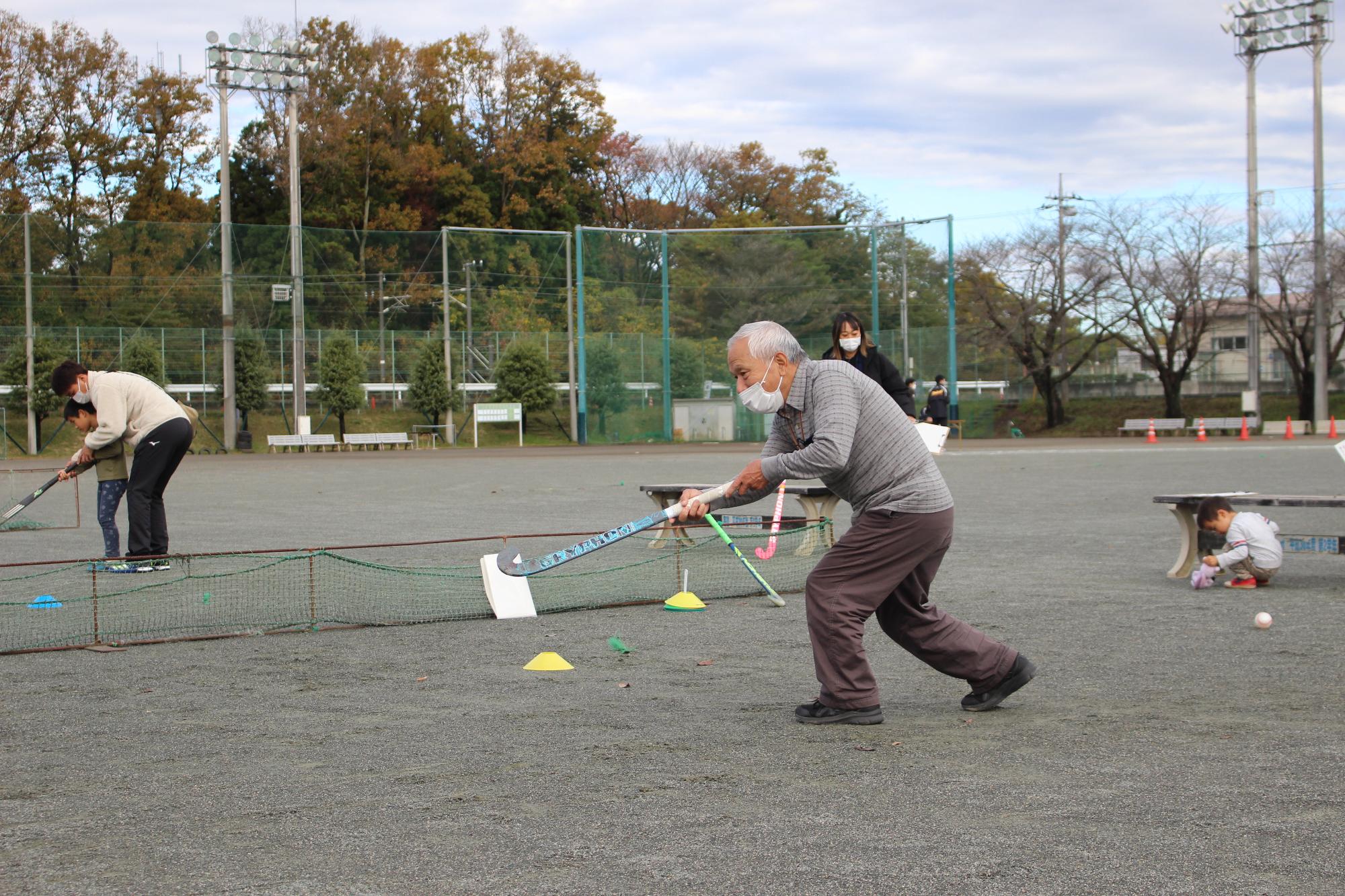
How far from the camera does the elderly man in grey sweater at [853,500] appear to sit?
5.17 m

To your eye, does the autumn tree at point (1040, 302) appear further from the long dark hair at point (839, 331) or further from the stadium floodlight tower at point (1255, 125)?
the long dark hair at point (839, 331)

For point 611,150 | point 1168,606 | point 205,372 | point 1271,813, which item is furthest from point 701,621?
point 611,150

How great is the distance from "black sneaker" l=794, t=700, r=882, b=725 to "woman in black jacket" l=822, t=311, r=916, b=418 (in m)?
4.29

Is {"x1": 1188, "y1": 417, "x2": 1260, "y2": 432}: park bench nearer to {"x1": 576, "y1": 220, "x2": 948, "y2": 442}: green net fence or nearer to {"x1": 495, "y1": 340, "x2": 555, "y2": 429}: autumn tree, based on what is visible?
{"x1": 576, "y1": 220, "x2": 948, "y2": 442}: green net fence

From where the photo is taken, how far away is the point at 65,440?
38.2m

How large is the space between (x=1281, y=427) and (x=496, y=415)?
27.9 metres

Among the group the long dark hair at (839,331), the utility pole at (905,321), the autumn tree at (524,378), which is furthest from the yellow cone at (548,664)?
the utility pole at (905,321)

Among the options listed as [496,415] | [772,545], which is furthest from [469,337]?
[772,545]

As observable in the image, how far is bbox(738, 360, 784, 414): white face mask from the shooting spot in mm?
5176

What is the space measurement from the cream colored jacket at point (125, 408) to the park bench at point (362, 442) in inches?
1189

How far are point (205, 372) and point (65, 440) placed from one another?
4.39 meters

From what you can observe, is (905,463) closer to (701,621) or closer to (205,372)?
(701,621)

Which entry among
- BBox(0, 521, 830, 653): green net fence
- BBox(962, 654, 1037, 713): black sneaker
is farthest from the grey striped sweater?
BBox(0, 521, 830, 653): green net fence

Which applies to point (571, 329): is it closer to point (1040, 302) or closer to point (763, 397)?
point (1040, 302)
